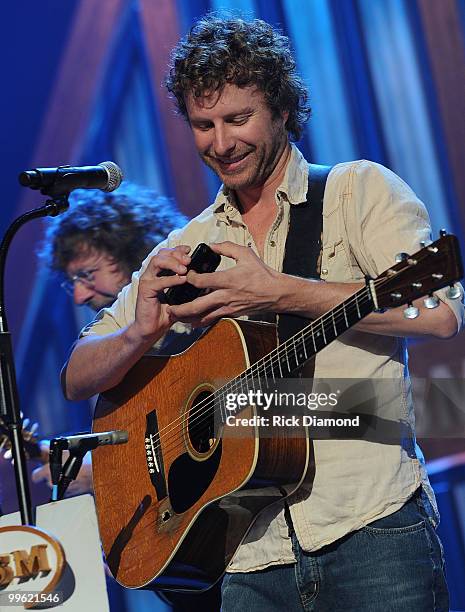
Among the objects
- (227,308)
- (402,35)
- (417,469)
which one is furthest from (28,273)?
(417,469)

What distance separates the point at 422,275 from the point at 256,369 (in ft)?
1.59

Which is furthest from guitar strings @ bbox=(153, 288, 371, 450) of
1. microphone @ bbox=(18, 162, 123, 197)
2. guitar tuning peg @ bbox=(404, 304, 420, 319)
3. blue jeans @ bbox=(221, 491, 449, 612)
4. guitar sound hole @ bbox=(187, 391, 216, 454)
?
microphone @ bbox=(18, 162, 123, 197)

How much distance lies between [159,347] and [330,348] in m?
0.69

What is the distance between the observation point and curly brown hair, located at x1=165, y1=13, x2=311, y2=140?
92.0 inches

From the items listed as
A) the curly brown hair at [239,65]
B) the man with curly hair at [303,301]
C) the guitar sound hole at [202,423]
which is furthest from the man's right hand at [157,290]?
the curly brown hair at [239,65]

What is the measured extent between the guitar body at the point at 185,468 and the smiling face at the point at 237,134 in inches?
15.4

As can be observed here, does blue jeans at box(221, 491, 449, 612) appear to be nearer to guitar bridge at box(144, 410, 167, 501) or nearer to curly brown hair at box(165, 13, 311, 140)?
guitar bridge at box(144, 410, 167, 501)

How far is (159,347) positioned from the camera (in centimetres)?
269

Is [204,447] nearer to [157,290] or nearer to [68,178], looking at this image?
[157,290]

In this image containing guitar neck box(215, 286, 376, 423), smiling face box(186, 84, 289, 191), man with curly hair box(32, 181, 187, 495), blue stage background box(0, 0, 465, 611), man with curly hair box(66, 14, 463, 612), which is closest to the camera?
guitar neck box(215, 286, 376, 423)

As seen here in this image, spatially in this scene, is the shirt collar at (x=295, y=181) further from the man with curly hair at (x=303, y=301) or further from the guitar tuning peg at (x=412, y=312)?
the guitar tuning peg at (x=412, y=312)

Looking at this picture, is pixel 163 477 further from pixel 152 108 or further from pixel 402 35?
pixel 152 108

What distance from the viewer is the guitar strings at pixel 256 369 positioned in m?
1.96

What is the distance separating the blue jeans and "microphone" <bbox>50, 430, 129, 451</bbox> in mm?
475
